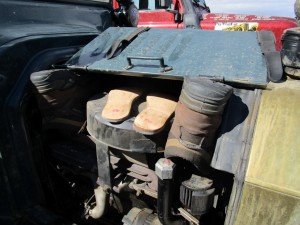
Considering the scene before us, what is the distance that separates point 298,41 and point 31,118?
1.42 meters

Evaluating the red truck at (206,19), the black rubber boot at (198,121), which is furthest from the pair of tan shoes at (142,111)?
the red truck at (206,19)

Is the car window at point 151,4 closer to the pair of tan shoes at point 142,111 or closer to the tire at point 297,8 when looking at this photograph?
the tire at point 297,8

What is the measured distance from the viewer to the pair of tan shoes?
49.4 inches

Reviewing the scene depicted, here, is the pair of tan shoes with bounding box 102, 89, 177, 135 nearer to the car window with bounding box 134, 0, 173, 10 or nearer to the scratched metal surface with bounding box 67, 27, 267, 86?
the scratched metal surface with bounding box 67, 27, 267, 86

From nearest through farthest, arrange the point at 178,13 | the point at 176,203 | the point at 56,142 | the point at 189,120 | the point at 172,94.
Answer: the point at 189,120 < the point at 176,203 < the point at 172,94 < the point at 56,142 < the point at 178,13

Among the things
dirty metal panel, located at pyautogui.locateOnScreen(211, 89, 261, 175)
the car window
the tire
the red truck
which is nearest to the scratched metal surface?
dirty metal panel, located at pyautogui.locateOnScreen(211, 89, 261, 175)

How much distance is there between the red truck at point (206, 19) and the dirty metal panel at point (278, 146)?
356 cm

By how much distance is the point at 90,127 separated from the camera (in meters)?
1.52

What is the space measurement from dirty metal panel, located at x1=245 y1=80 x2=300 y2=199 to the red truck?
356 cm

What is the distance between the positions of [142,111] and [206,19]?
399cm

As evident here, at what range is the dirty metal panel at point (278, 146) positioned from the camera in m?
1.06

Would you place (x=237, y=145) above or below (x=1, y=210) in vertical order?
above

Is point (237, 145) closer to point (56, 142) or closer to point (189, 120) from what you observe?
point (189, 120)

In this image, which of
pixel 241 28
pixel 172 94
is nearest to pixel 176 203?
pixel 172 94
